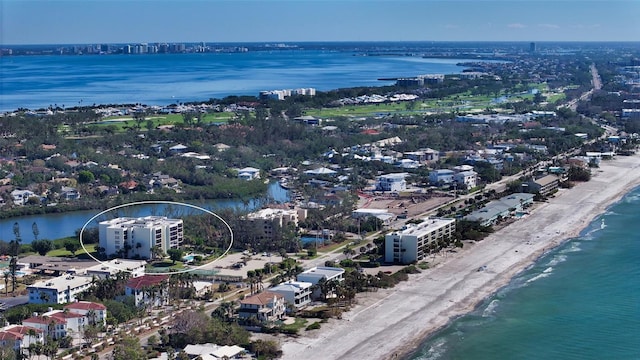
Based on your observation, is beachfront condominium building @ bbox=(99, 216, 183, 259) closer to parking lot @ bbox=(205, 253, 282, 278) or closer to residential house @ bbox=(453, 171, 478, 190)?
parking lot @ bbox=(205, 253, 282, 278)

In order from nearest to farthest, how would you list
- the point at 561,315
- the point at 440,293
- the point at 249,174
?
the point at 561,315 < the point at 440,293 < the point at 249,174

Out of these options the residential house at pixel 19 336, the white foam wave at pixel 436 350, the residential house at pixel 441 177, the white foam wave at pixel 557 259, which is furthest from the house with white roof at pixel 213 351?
the residential house at pixel 441 177

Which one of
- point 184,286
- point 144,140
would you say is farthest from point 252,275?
point 144,140

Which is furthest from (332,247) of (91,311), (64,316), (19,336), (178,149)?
(178,149)

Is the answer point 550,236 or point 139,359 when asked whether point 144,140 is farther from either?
point 139,359

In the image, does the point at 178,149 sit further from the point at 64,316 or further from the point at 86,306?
the point at 64,316
